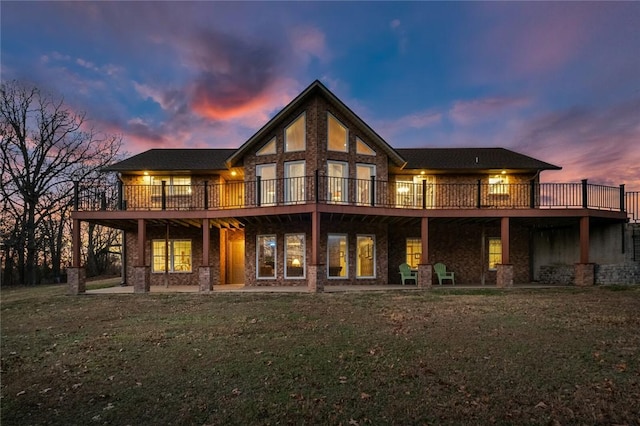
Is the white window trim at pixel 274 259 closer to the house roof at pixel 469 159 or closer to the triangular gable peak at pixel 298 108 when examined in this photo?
the triangular gable peak at pixel 298 108

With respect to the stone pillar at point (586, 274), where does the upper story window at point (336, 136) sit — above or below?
above

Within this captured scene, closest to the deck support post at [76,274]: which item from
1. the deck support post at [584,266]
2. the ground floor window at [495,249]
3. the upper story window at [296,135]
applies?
the upper story window at [296,135]

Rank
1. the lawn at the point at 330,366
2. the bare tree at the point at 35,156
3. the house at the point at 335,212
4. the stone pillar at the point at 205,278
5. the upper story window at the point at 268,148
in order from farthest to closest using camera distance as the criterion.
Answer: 1. the bare tree at the point at 35,156
2. the upper story window at the point at 268,148
3. the house at the point at 335,212
4. the stone pillar at the point at 205,278
5. the lawn at the point at 330,366

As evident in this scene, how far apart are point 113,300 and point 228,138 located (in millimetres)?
15836

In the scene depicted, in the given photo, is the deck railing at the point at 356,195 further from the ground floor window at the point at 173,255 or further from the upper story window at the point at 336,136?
the ground floor window at the point at 173,255

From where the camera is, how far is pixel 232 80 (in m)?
20.5

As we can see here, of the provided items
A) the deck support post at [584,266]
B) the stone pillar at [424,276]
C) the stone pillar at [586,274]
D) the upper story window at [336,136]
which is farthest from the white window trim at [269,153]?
the stone pillar at [586,274]

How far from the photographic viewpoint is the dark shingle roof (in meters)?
17.3

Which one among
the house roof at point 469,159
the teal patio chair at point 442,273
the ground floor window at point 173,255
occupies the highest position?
the house roof at point 469,159

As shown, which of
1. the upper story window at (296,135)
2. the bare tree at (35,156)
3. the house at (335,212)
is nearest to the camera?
the house at (335,212)

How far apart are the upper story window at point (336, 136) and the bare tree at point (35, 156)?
66.4ft

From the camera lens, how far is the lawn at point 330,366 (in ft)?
12.6

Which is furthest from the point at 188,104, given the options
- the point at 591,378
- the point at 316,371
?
the point at 591,378

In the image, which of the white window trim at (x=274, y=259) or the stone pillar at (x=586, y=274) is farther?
the white window trim at (x=274, y=259)
